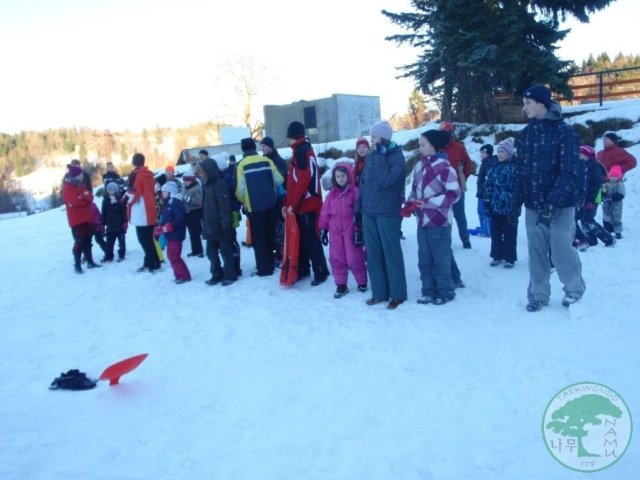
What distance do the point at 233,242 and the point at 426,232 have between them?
3.19 metres

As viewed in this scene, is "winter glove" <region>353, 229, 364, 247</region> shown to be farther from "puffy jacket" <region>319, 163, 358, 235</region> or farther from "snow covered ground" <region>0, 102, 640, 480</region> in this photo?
"snow covered ground" <region>0, 102, 640, 480</region>

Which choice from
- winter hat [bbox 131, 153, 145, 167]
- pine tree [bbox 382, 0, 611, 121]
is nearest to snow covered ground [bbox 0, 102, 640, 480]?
winter hat [bbox 131, 153, 145, 167]

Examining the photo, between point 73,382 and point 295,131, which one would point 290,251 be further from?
point 73,382

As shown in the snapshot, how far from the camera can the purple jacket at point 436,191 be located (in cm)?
561

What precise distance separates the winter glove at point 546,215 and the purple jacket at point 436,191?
934 mm

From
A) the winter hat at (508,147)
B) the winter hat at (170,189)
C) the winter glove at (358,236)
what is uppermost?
the winter hat at (508,147)

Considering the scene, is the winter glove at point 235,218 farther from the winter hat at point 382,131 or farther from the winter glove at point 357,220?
the winter hat at point 382,131

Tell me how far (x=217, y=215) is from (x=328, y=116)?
928 inches

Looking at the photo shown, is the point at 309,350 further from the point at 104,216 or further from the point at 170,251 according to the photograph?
the point at 104,216

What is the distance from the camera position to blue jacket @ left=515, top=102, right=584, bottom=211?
4.67 metres

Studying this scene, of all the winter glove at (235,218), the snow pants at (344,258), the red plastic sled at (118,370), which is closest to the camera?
the red plastic sled at (118,370)

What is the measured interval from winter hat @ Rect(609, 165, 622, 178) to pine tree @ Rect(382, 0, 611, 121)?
8.50m

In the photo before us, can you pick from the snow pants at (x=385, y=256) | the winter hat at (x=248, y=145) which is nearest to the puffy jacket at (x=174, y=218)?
the winter hat at (x=248, y=145)

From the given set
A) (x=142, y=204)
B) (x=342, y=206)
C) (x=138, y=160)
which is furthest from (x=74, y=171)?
(x=342, y=206)
